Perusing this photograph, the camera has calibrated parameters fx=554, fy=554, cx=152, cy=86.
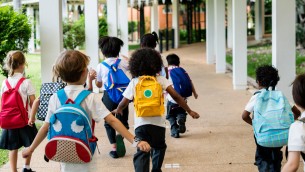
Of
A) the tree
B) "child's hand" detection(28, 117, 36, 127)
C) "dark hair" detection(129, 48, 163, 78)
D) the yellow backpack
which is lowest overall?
"child's hand" detection(28, 117, 36, 127)

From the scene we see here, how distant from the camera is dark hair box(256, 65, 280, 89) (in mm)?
5125

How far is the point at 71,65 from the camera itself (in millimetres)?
3994

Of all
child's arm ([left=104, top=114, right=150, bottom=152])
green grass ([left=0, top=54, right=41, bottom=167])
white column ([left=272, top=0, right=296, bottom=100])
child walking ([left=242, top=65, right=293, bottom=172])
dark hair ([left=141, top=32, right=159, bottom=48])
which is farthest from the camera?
white column ([left=272, top=0, right=296, bottom=100])

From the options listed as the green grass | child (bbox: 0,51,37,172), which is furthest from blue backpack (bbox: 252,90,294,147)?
the green grass

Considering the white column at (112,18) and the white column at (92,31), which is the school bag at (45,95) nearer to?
the white column at (92,31)

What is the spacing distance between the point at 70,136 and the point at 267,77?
2099mm

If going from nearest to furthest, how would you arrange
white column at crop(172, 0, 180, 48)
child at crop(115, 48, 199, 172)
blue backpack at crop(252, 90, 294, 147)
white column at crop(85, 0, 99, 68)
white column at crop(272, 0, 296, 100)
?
blue backpack at crop(252, 90, 294, 147), child at crop(115, 48, 199, 172), white column at crop(272, 0, 296, 100), white column at crop(85, 0, 99, 68), white column at crop(172, 0, 180, 48)

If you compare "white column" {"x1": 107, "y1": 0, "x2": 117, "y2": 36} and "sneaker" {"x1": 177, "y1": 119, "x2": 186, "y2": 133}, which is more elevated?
"white column" {"x1": 107, "y1": 0, "x2": 117, "y2": 36}

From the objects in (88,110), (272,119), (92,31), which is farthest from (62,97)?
(92,31)

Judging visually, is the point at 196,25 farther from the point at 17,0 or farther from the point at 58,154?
the point at 58,154

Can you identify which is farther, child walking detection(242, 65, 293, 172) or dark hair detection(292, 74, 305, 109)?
child walking detection(242, 65, 293, 172)

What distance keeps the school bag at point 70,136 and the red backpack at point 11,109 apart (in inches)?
77.8

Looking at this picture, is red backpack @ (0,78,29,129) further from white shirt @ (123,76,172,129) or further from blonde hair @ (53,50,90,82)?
blonde hair @ (53,50,90,82)

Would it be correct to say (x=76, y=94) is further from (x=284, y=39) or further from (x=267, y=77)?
(x=284, y=39)
